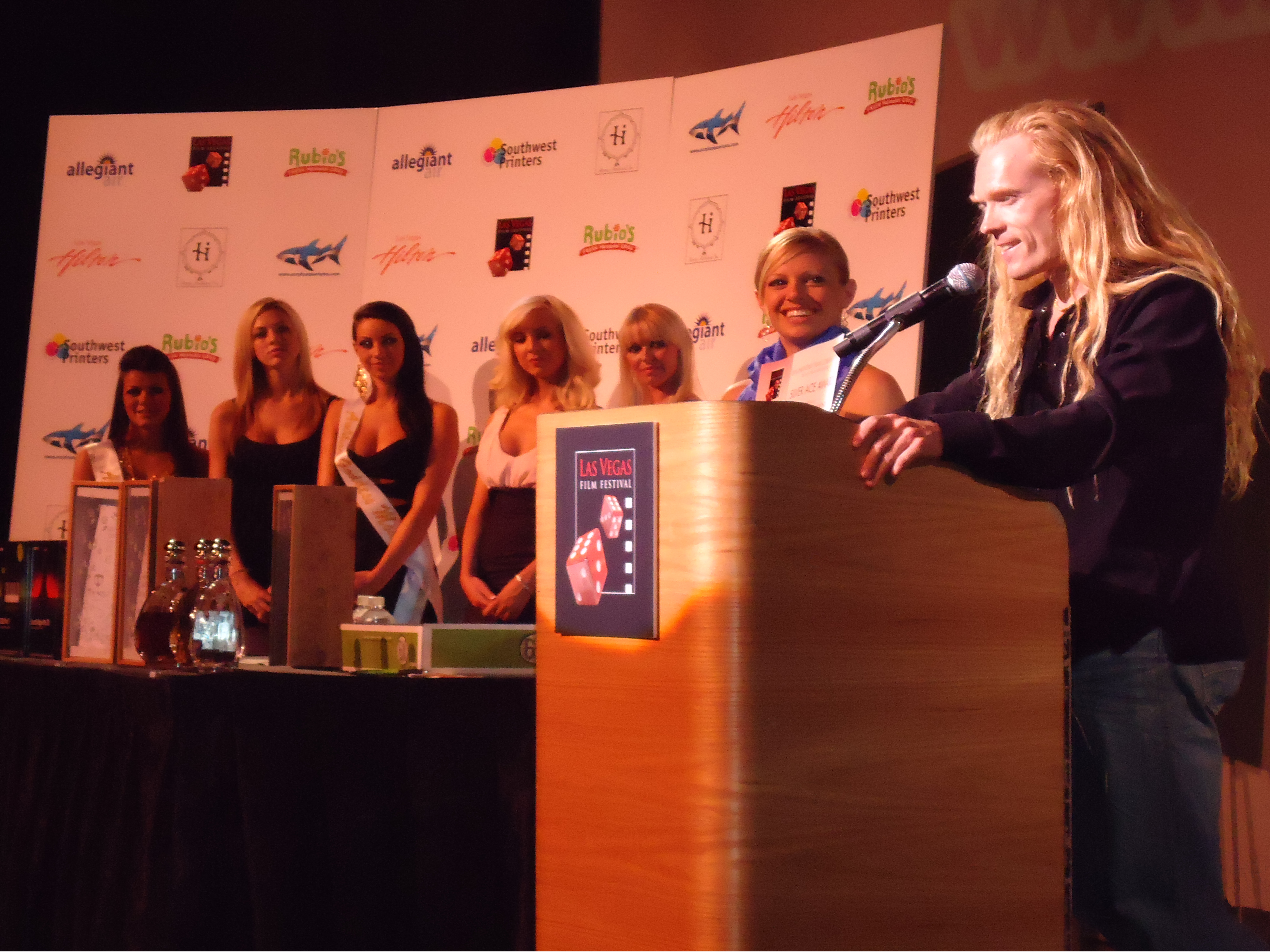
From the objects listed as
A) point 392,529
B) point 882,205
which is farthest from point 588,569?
point 392,529

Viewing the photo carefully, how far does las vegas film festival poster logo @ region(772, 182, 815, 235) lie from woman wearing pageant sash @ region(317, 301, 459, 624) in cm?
140

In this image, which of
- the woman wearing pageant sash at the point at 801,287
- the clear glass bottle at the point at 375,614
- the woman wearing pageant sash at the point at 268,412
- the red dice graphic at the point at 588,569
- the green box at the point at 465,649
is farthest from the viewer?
the woman wearing pageant sash at the point at 268,412

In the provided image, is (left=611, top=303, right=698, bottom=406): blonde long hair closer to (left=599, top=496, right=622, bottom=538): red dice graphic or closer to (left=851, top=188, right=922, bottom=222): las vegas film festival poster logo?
(left=851, top=188, right=922, bottom=222): las vegas film festival poster logo

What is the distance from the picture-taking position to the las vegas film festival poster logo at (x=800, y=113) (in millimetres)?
3863

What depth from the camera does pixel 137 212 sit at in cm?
501

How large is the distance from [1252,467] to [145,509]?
2589mm

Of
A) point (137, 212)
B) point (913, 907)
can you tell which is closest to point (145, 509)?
point (913, 907)

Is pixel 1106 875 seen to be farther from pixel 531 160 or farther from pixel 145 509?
pixel 531 160

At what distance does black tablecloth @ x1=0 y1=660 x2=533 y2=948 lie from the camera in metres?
1.74

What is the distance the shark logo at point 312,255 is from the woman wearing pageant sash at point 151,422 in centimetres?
64

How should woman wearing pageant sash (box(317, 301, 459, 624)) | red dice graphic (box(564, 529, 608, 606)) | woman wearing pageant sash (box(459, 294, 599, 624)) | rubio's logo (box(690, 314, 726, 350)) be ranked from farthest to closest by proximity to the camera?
woman wearing pageant sash (box(317, 301, 459, 624)) → rubio's logo (box(690, 314, 726, 350)) → woman wearing pageant sash (box(459, 294, 599, 624)) → red dice graphic (box(564, 529, 608, 606))

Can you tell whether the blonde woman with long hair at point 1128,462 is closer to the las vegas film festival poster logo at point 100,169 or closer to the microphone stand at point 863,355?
the microphone stand at point 863,355

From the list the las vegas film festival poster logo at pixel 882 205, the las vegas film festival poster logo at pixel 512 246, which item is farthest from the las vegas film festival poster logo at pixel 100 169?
the las vegas film festival poster logo at pixel 882 205

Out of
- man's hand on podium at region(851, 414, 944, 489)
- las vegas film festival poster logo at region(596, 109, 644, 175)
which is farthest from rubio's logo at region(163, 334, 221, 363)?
man's hand on podium at region(851, 414, 944, 489)
